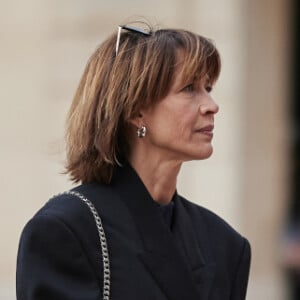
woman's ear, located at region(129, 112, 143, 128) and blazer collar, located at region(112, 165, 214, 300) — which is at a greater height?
woman's ear, located at region(129, 112, 143, 128)

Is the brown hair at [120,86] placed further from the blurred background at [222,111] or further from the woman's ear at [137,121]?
the blurred background at [222,111]

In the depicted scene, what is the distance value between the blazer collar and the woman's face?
0.17 m

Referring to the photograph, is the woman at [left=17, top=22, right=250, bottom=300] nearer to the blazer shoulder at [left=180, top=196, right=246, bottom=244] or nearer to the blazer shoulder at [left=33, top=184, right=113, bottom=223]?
the blazer shoulder at [left=33, top=184, right=113, bottom=223]

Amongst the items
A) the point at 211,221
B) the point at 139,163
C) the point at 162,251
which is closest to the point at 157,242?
the point at 162,251

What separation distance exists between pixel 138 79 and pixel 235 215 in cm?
589

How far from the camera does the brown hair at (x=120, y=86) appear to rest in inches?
152

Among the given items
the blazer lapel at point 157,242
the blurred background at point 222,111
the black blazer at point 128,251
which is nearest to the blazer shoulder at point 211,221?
the black blazer at point 128,251

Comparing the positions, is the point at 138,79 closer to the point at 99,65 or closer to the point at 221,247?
the point at 99,65

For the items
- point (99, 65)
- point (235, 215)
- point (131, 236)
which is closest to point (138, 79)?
point (99, 65)

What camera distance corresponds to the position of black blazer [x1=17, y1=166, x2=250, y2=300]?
365 cm

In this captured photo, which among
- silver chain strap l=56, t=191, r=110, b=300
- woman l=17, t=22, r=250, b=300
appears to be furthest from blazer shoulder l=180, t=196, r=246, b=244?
silver chain strap l=56, t=191, r=110, b=300

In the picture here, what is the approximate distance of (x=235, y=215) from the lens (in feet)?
31.6

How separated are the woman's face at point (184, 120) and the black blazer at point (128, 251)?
170 millimetres

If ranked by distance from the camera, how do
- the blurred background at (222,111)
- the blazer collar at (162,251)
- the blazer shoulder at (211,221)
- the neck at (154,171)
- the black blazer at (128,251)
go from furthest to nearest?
the blurred background at (222,111) → the blazer shoulder at (211,221) → the neck at (154,171) → the blazer collar at (162,251) → the black blazer at (128,251)
